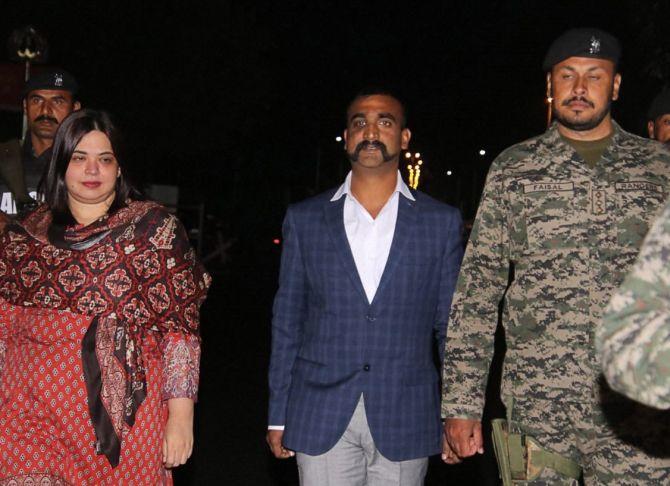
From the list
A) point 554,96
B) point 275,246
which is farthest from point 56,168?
point 275,246

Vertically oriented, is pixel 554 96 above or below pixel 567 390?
above

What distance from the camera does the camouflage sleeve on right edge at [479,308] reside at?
4.32 m

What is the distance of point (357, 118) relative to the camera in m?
4.95

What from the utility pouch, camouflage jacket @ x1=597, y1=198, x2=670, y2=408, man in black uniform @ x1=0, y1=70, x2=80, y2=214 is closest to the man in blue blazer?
the utility pouch

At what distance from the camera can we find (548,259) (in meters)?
4.12

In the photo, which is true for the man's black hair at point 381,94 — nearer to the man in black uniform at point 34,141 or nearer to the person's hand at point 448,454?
the person's hand at point 448,454

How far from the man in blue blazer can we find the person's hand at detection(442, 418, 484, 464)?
28cm

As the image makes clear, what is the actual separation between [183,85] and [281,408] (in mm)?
22431

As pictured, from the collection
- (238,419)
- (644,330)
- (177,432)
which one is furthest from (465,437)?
(238,419)

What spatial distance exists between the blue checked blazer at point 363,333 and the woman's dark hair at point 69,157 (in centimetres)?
90

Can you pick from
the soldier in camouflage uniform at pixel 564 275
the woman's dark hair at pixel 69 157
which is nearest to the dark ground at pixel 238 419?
the soldier in camouflage uniform at pixel 564 275

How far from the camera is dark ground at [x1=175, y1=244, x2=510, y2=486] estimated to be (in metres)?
7.21

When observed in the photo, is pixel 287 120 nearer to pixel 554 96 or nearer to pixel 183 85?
pixel 183 85

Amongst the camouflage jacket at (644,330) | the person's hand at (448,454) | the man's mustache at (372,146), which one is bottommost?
the person's hand at (448,454)
